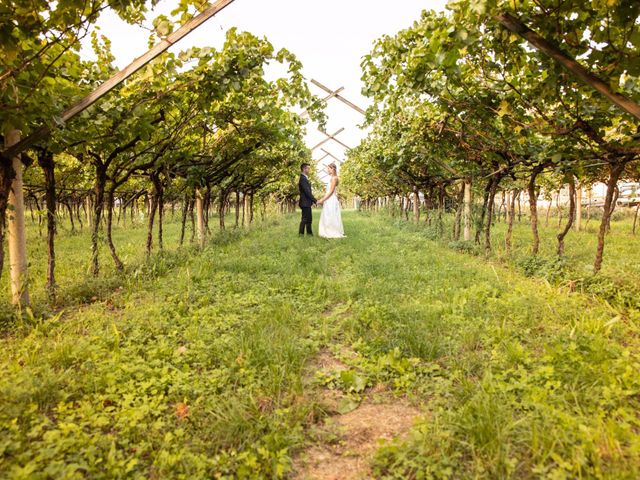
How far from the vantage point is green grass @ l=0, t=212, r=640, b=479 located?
190 centimetres

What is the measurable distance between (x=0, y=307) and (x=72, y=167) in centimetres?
756

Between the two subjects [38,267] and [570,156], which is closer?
[570,156]

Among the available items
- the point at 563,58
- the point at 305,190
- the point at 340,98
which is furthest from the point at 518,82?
the point at 340,98

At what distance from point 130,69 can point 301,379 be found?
3.21 m

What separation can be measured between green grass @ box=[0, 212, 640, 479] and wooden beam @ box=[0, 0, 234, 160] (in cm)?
185

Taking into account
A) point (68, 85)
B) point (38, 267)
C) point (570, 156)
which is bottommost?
point (38, 267)

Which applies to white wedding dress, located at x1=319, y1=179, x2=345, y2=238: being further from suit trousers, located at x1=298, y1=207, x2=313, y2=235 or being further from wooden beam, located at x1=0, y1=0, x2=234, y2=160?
wooden beam, located at x1=0, y1=0, x2=234, y2=160

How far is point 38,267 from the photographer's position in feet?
23.9

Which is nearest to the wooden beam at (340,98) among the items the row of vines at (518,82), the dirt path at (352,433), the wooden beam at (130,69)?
the row of vines at (518,82)

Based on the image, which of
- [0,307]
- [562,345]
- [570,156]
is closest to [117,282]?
[0,307]

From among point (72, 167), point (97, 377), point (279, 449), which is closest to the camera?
point (279, 449)

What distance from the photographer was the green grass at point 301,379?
1.90 m

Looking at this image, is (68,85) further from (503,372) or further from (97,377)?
(503,372)

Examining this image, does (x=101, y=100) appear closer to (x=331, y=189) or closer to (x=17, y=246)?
(x=17, y=246)
